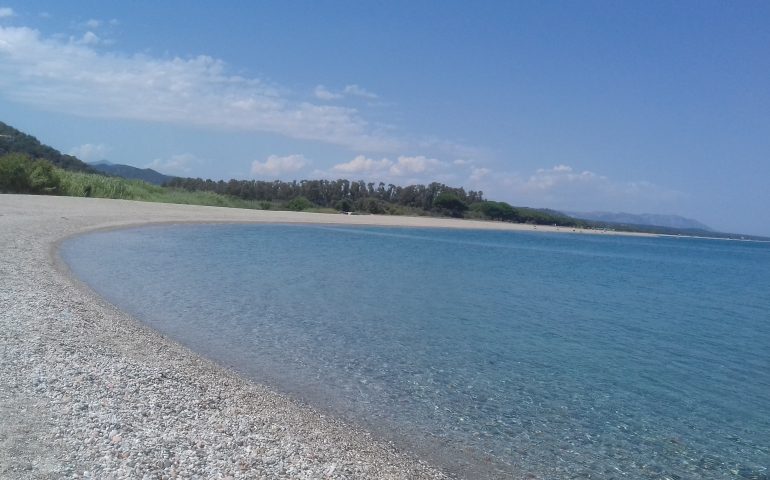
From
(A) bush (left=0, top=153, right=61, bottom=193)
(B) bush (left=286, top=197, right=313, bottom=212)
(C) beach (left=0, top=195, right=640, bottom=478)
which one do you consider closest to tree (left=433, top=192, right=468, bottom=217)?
(B) bush (left=286, top=197, right=313, bottom=212)

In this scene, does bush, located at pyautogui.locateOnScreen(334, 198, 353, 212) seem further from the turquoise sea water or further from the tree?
the turquoise sea water

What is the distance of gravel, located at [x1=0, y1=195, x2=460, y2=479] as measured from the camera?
191 inches

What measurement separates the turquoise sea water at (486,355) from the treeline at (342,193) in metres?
70.5

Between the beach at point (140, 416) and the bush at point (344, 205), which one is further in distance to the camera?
the bush at point (344, 205)

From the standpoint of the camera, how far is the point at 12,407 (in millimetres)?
5535

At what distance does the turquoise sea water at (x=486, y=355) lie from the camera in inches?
281

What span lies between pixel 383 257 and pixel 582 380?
20.6 metres

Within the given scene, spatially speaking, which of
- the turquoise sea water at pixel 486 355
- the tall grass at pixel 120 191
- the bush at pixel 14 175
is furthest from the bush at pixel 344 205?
the turquoise sea water at pixel 486 355

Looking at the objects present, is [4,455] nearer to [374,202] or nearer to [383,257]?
[383,257]

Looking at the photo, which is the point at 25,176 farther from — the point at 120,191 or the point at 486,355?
the point at 486,355

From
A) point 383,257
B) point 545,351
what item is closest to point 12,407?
point 545,351

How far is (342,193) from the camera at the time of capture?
10356 cm

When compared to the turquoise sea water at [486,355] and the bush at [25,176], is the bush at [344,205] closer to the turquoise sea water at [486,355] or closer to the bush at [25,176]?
the bush at [25,176]

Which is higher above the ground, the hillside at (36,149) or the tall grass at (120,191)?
the hillside at (36,149)
